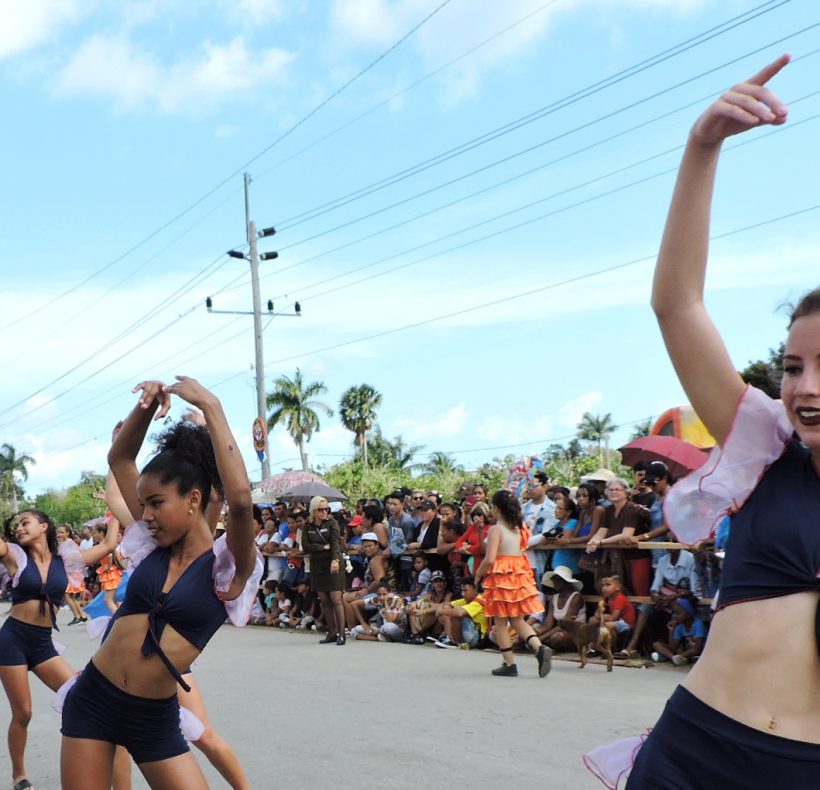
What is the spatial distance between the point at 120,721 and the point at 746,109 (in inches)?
113

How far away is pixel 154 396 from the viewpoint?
13.0 feet

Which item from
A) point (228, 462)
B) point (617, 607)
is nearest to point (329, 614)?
point (617, 607)

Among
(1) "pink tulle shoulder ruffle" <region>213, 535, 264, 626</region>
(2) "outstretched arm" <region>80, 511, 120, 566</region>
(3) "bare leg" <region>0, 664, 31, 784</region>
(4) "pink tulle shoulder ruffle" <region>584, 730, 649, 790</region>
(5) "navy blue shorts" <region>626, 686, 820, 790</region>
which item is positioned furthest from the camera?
(2) "outstretched arm" <region>80, 511, 120, 566</region>

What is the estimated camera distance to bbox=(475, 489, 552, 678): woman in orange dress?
10820 mm

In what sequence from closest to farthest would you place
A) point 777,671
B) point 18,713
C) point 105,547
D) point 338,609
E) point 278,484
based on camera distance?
point 777,671 < point 18,713 < point 105,547 < point 338,609 < point 278,484

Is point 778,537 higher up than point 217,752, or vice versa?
point 778,537

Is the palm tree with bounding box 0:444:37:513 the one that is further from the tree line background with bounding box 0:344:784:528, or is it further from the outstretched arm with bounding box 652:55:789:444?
the outstretched arm with bounding box 652:55:789:444

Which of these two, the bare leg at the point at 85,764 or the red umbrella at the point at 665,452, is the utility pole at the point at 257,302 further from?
the bare leg at the point at 85,764

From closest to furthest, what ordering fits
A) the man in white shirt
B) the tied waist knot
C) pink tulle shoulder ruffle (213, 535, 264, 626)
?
the tied waist knot → pink tulle shoulder ruffle (213, 535, 264, 626) → the man in white shirt

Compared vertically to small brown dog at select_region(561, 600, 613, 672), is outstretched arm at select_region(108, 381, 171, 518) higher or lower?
higher

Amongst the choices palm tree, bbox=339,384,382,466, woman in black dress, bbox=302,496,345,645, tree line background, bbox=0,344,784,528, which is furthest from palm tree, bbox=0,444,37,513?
woman in black dress, bbox=302,496,345,645

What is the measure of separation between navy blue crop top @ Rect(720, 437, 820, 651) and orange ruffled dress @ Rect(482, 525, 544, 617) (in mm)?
8818

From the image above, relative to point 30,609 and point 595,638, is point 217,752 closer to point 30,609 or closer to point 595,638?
point 30,609

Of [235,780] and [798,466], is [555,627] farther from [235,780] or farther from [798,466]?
[798,466]
